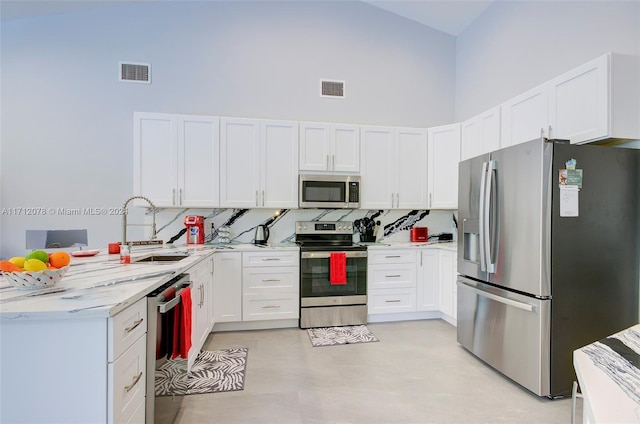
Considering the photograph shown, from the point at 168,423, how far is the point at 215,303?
5.07ft

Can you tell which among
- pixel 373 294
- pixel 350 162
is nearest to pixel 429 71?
pixel 350 162

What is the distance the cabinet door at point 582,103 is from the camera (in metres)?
2.23

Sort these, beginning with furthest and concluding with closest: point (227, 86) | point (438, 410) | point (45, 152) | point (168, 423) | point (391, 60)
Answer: point (391, 60) → point (227, 86) → point (45, 152) → point (438, 410) → point (168, 423)

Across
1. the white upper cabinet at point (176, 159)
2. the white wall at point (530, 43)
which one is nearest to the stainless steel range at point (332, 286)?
the white upper cabinet at point (176, 159)

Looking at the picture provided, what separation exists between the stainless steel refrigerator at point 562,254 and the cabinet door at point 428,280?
4.45ft

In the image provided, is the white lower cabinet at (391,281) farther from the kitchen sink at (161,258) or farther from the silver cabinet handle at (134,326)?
the silver cabinet handle at (134,326)

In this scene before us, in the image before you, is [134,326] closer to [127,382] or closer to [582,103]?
[127,382]

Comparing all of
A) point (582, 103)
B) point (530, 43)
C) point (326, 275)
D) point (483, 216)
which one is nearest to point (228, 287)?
point (326, 275)

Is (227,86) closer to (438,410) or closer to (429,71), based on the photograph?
(429,71)

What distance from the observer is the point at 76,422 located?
1.20 meters

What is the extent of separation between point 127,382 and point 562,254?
8.79ft

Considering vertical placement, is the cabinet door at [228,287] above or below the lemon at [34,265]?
below

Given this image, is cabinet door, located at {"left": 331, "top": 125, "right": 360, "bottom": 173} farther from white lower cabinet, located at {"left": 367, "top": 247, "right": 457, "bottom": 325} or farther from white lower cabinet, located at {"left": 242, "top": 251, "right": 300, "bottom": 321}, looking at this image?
white lower cabinet, located at {"left": 242, "top": 251, "right": 300, "bottom": 321}

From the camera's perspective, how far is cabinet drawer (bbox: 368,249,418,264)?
3742 millimetres
